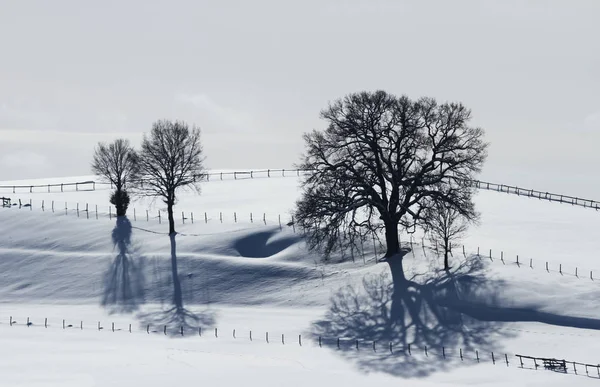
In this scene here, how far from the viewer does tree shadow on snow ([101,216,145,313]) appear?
62541 millimetres

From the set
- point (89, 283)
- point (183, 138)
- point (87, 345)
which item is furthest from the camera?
point (183, 138)

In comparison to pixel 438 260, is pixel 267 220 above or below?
above

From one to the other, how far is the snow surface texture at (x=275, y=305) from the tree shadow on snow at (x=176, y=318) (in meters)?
0.20

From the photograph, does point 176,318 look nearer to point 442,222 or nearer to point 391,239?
point 391,239

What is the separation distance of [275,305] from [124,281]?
13.9 meters

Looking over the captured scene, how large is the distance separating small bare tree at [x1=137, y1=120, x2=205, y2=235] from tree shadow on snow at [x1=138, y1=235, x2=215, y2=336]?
15036mm

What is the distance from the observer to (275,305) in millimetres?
59656

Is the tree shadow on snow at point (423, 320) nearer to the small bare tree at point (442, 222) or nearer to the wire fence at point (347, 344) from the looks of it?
the wire fence at point (347, 344)

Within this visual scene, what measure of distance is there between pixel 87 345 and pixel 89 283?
1636 cm

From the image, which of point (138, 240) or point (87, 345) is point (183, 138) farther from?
point (87, 345)

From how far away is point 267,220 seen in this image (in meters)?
76.7

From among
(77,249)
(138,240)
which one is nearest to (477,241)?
(138,240)

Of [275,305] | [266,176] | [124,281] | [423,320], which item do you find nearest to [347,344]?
[423,320]

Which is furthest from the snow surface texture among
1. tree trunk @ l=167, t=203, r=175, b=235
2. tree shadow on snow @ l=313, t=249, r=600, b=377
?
tree trunk @ l=167, t=203, r=175, b=235
